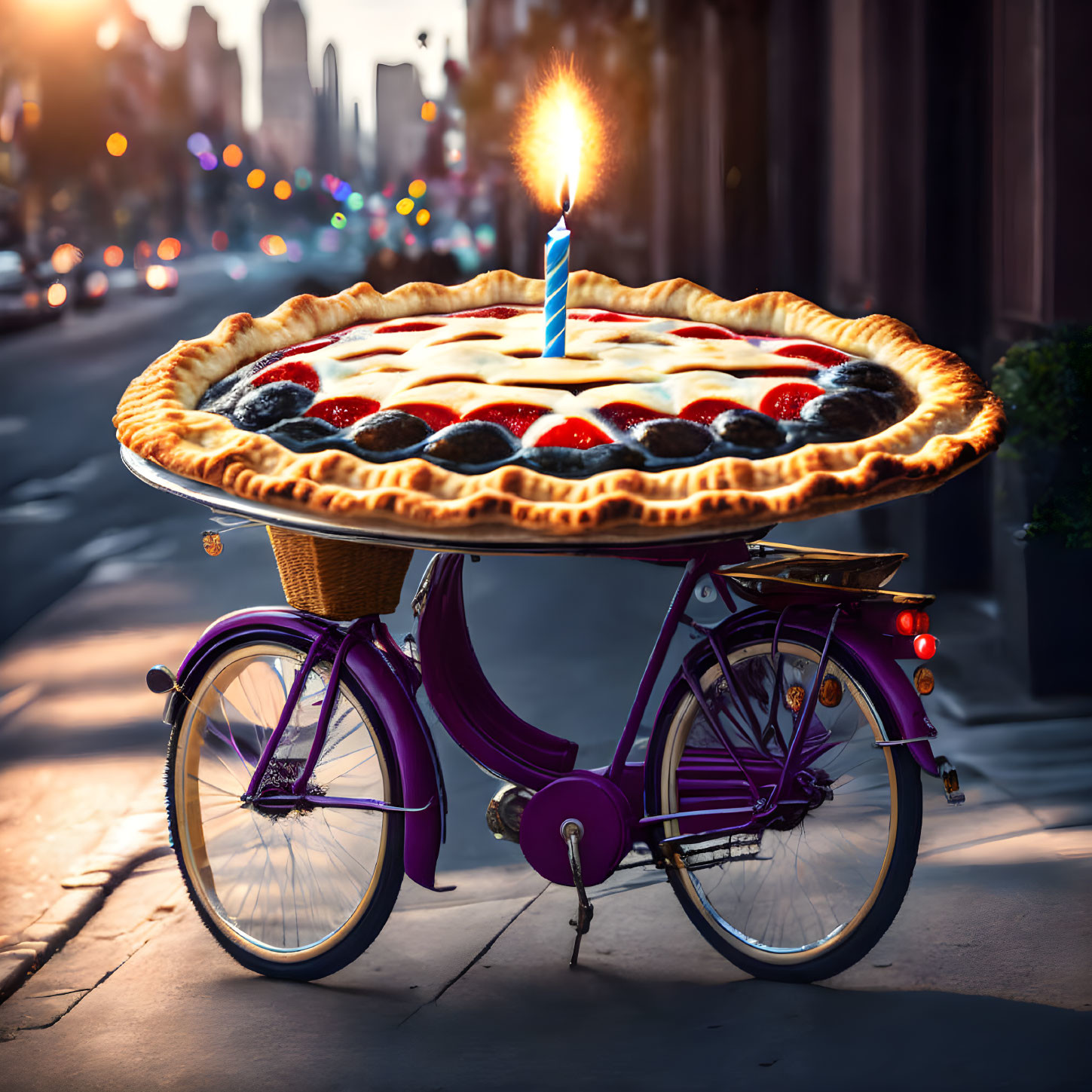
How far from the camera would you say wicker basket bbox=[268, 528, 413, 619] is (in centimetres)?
359

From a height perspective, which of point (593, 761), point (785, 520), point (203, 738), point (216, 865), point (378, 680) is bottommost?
point (593, 761)

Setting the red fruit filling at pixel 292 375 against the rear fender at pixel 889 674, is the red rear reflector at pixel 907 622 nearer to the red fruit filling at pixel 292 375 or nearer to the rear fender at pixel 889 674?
the rear fender at pixel 889 674

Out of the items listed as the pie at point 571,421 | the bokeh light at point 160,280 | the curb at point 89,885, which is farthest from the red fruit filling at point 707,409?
the bokeh light at point 160,280

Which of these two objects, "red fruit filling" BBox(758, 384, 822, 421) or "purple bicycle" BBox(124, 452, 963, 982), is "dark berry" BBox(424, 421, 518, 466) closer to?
"purple bicycle" BBox(124, 452, 963, 982)

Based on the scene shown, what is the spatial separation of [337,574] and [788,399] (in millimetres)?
1245

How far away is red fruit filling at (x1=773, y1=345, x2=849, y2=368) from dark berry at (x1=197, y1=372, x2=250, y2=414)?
1.45 metres

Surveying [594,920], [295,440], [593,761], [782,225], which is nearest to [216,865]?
[594,920]

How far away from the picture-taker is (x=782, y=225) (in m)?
13.3

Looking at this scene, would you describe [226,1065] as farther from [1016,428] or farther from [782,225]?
[782,225]

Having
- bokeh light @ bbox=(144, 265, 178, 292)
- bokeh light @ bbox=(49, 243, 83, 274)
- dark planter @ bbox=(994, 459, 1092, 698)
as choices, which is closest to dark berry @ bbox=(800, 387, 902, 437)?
dark planter @ bbox=(994, 459, 1092, 698)

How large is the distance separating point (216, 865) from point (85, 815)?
1.48m

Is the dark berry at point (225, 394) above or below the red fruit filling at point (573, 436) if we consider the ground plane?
above

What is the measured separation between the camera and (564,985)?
376cm

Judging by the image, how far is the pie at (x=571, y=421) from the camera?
3020 millimetres
